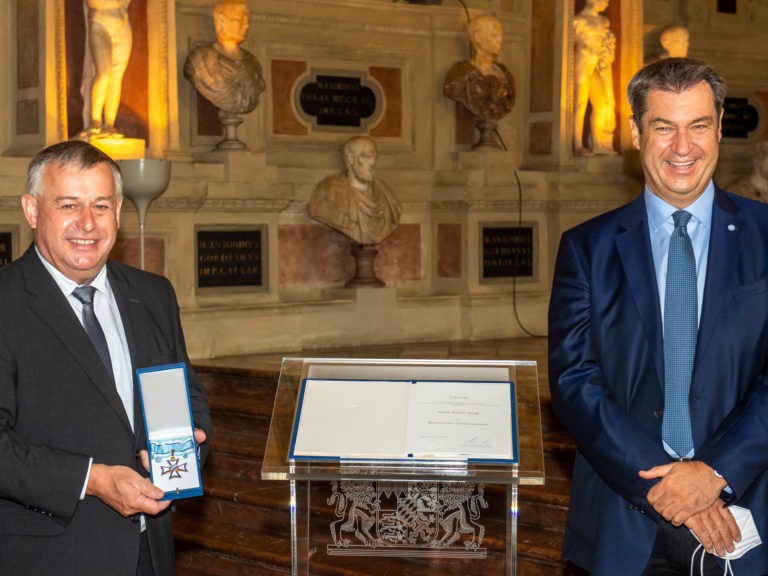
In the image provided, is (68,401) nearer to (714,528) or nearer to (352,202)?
(714,528)

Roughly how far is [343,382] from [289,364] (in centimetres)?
19

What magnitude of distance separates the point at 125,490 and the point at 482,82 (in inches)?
296

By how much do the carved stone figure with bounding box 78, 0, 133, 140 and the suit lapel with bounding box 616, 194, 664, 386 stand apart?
19.1ft

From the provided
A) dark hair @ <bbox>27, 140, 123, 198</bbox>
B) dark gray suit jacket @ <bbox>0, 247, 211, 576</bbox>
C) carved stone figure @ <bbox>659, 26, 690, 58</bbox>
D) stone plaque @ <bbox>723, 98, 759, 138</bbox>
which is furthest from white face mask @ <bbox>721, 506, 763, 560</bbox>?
stone plaque @ <bbox>723, 98, 759, 138</bbox>

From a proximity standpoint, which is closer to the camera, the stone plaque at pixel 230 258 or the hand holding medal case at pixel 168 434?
the hand holding medal case at pixel 168 434

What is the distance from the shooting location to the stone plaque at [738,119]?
39.4ft

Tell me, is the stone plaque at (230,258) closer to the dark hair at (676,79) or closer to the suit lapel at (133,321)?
the suit lapel at (133,321)

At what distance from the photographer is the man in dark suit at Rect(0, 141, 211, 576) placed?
2818 millimetres

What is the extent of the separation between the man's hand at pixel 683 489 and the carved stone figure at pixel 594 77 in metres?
8.01

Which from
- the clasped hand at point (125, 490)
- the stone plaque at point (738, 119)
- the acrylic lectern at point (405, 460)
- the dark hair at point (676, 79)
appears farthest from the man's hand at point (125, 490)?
the stone plaque at point (738, 119)

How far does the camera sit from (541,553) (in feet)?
17.5

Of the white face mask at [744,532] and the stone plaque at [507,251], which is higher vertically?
the stone plaque at [507,251]

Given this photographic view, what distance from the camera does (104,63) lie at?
827 centimetres

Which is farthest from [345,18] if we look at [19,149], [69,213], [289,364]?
[69,213]
